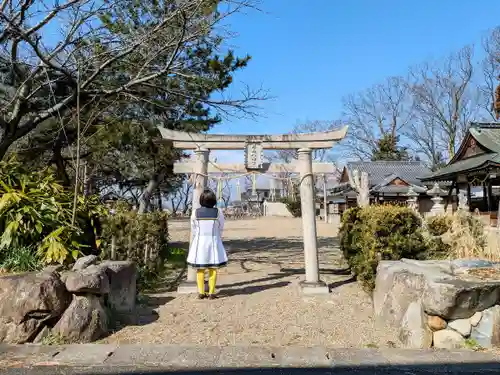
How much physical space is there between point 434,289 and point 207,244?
3029 millimetres

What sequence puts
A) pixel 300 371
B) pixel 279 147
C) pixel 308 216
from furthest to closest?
pixel 279 147 → pixel 308 216 → pixel 300 371

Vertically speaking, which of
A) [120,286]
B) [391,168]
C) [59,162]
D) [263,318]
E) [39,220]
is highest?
[391,168]

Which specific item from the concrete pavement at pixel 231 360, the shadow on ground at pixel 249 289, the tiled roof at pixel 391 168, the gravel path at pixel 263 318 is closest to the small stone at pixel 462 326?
the concrete pavement at pixel 231 360

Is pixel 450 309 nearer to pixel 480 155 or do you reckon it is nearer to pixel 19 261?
pixel 19 261

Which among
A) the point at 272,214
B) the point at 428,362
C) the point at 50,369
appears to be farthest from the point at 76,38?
the point at 272,214

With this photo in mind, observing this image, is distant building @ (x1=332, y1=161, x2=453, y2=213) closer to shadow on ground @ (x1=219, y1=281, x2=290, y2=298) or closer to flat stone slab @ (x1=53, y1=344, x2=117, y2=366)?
shadow on ground @ (x1=219, y1=281, x2=290, y2=298)

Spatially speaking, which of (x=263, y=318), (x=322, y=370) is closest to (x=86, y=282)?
(x=263, y=318)

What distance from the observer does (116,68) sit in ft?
26.2

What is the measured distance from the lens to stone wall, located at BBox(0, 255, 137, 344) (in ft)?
12.7

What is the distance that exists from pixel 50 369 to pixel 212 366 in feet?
4.34

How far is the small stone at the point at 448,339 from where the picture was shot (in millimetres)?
3768

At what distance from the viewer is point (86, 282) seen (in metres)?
4.05

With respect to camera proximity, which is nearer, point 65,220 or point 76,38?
point 65,220

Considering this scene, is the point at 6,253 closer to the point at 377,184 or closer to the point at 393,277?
the point at 393,277
